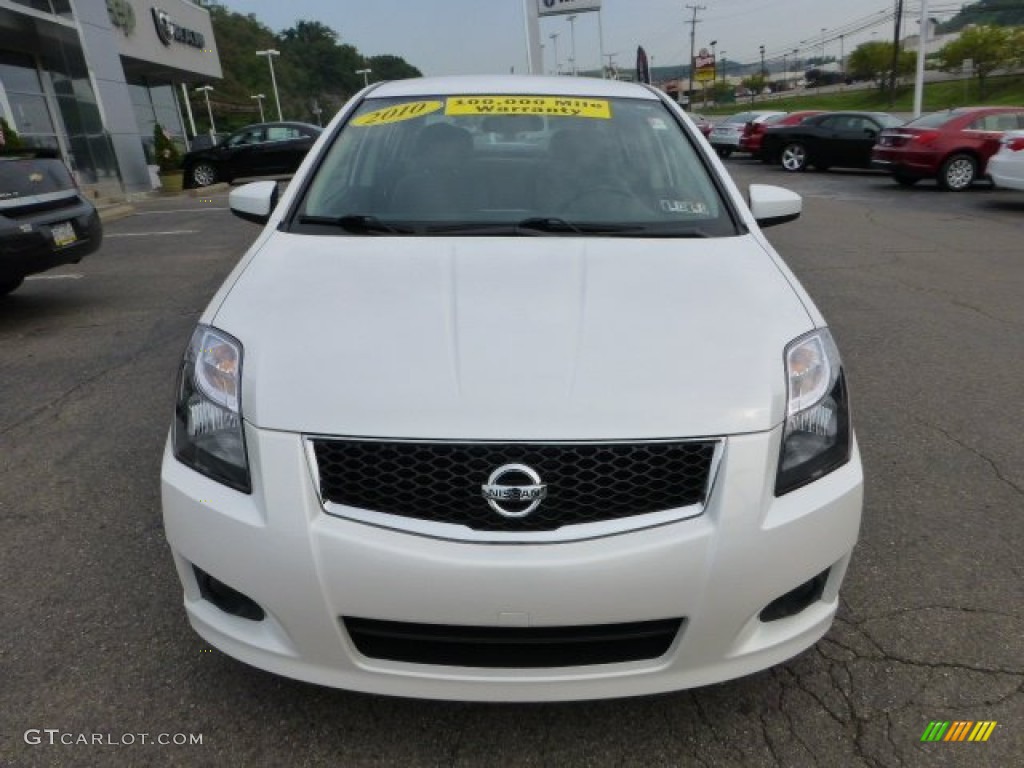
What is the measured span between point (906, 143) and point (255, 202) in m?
14.0

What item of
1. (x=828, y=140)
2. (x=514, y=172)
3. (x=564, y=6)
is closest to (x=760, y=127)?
(x=828, y=140)

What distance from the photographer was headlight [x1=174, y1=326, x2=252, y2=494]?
1.73m

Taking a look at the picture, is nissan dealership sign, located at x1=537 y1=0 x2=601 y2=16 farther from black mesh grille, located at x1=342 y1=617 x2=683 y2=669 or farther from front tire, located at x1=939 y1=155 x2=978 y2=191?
black mesh grille, located at x1=342 y1=617 x2=683 y2=669

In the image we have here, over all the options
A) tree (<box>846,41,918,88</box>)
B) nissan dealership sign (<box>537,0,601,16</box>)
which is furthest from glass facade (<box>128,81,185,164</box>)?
tree (<box>846,41,918,88</box>)

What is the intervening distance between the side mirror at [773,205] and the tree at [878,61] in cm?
6880

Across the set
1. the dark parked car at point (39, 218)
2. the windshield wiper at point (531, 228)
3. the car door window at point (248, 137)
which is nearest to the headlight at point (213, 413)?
the windshield wiper at point (531, 228)

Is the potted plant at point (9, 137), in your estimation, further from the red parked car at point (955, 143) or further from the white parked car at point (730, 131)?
the white parked car at point (730, 131)

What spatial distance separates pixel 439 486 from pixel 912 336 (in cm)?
454

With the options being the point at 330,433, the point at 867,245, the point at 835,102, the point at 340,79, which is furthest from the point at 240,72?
the point at 330,433

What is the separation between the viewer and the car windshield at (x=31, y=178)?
5.50 meters

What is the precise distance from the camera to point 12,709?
6.48ft

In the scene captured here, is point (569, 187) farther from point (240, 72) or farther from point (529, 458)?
point (240, 72)

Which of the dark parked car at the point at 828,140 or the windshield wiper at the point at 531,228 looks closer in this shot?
the windshield wiper at the point at 531,228

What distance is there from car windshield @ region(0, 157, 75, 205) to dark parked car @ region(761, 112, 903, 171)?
1605 centimetres
